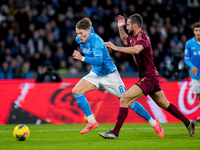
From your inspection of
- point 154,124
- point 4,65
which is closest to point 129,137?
point 154,124

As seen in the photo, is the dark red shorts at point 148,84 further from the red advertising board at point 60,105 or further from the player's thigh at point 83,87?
the red advertising board at point 60,105

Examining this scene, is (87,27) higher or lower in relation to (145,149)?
higher

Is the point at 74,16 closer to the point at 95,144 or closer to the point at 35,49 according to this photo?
the point at 35,49

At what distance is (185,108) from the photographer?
11094mm

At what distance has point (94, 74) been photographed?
819 cm

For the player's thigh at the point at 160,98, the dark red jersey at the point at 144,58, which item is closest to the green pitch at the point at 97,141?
the player's thigh at the point at 160,98

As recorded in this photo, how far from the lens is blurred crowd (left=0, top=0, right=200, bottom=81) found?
14.9 m

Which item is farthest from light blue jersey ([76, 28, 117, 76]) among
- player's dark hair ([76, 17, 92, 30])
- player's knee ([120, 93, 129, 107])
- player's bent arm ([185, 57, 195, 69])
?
player's bent arm ([185, 57, 195, 69])

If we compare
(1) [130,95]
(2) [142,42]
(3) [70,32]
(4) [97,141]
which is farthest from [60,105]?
(3) [70,32]

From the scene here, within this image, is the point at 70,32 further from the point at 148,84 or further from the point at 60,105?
the point at 148,84

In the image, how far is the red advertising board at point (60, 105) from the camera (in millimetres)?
11008

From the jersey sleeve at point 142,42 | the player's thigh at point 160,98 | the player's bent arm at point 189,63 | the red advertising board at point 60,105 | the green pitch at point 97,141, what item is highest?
the jersey sleeve at point 142,42

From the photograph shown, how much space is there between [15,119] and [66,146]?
482cm

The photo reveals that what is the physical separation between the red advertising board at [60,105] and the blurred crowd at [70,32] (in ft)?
9.44
